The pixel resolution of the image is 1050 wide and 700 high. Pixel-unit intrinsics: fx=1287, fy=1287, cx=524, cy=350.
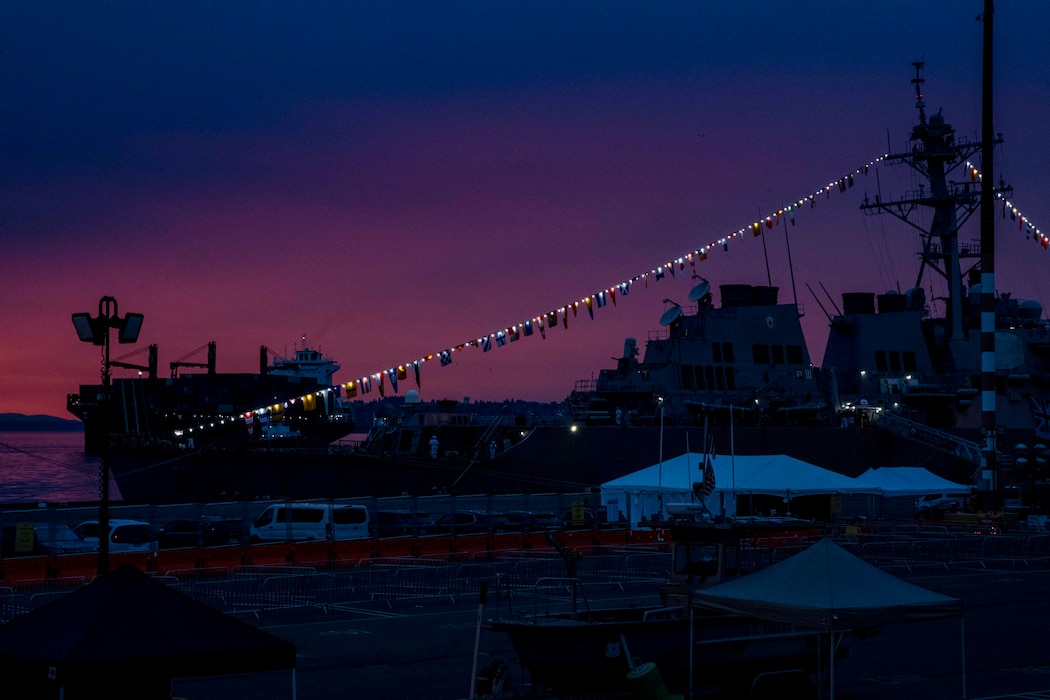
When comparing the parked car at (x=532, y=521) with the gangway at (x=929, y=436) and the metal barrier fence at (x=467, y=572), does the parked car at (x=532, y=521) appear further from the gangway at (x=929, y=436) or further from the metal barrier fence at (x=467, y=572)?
the gangway at (x=929, y=436)

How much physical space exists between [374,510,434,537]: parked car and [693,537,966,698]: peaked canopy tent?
20.7m

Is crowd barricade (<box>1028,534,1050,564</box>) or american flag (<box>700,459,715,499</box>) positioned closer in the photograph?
american flag (<box>700,459,715,499</box>)

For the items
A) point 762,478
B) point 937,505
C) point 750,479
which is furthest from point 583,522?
point 937,505

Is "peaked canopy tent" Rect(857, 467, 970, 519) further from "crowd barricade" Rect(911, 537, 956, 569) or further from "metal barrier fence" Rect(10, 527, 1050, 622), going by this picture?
"crowd barricade" Rect(911, 537, 956, 569)

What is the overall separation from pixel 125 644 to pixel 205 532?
77.9 feet

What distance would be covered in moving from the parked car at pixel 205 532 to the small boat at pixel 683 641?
18.2 m

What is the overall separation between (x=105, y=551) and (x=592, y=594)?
10.2m

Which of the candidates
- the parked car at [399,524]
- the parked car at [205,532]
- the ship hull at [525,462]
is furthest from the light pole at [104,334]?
the ship hull at [525,462]

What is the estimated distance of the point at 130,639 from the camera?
8336 millimetres

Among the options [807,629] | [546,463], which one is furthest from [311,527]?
[807,629]

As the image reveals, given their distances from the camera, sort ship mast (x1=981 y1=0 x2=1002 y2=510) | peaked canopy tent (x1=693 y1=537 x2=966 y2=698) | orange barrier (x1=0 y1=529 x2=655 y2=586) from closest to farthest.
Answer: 1. peaked canopy tent (x1=693 y1=537 x2=966 y2=698)
2. orange barrier (x1=0 y1=529 x2=655 y2=586)
3. ship mast (x1=981 y1=0 x2=1002 y2=510)

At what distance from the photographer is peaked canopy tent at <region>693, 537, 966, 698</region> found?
11.0 metres

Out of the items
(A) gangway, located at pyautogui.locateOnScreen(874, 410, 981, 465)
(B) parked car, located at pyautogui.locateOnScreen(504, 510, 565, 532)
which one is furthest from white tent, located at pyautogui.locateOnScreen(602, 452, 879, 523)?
(A) gangway, located at pyautogui.locateOnScreen(874, 410, 981, 465)

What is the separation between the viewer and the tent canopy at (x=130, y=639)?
8133 mm
